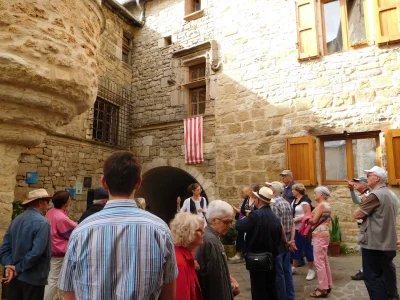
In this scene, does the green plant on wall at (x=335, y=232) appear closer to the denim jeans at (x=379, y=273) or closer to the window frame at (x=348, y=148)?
the window frame at (x=348, y=148)

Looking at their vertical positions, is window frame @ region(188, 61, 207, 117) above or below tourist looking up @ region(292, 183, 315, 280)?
above

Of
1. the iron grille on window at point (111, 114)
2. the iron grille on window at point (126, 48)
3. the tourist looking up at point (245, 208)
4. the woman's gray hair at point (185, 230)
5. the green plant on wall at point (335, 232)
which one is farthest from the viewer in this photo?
the iron grille on window at point (126, 48)

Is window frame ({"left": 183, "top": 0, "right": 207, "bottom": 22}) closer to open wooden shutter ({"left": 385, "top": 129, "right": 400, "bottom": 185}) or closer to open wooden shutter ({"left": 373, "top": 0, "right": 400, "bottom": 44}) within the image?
open wooden shutter ({"left": 373, "top": 0, "right": 400, "bottom": 44})

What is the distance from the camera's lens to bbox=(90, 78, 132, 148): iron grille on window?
28.4 ft

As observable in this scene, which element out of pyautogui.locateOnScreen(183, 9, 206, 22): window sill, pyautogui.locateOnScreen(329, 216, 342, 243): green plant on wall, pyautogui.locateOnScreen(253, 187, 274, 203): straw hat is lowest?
pyautogui.locateOnScreen(329, 216, 342, 243): green plant on wall

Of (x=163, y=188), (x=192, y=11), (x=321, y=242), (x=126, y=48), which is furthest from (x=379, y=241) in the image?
(x=126, y=48)

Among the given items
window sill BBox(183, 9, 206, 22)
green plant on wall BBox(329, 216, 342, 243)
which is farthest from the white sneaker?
window sill BBox(183, 9, 206, 22)

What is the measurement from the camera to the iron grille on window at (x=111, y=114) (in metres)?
8.66

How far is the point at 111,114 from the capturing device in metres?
9.24

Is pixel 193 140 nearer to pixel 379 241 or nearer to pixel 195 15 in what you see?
pixel 195 15

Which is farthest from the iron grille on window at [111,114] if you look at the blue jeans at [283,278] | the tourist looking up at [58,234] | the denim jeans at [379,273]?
the denim jeans at [379,273]

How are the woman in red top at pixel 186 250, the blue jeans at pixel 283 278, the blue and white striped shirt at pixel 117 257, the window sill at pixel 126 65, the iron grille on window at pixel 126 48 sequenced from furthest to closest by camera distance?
the iron grille on window at pixel 126 48 < the window sill at pixel 126 65 < the blue jeans at pixel 283 278 < the woman in red top at pixel 186 250 < the blue and white striped shirt at pixel 117 257

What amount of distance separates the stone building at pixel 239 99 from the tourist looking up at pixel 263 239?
3.71 meters

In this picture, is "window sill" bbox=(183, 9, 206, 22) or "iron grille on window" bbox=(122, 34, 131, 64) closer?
"window sill" bbox=(183, 9, 206, 22)
